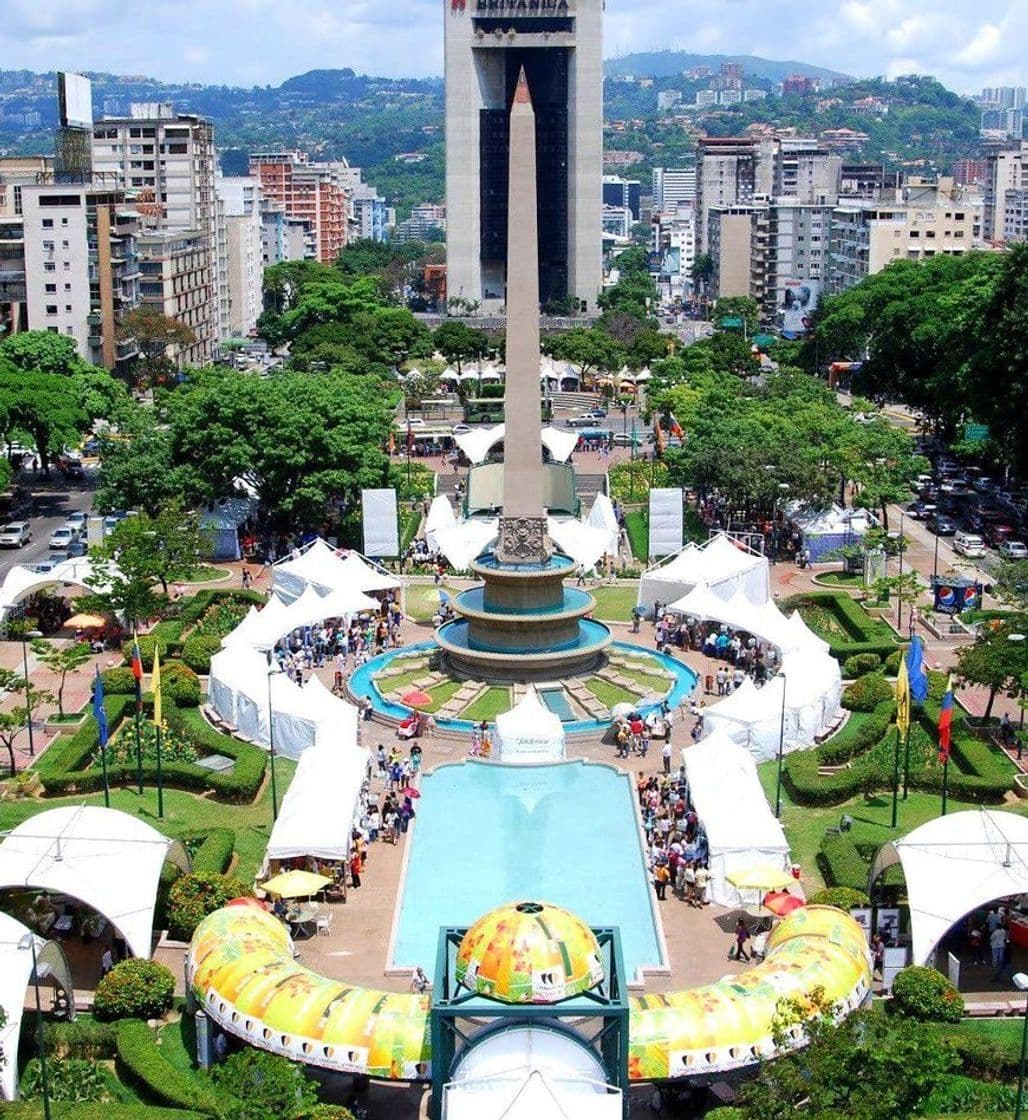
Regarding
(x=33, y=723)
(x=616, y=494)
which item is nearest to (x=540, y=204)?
(x=616, y=494)

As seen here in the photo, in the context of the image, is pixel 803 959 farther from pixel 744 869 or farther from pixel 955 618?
pixel 955 618

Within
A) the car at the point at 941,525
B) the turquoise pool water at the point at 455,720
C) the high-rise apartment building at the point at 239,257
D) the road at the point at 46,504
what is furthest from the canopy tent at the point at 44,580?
the high-rise apartment building at the point at 239,257

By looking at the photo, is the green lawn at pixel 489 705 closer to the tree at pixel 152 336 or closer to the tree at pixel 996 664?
the tree at pixel 996 664

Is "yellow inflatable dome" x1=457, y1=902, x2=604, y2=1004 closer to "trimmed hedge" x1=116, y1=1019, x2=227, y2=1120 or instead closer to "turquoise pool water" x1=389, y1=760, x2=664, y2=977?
"trimmed hedge" x1=116, y1=1019, x2=227, y2=1120

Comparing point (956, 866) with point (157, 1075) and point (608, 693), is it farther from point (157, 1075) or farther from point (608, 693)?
point (608, 693)

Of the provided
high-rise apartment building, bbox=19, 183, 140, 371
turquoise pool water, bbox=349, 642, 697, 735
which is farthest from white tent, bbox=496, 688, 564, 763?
high-rise apartment building, bbox=19, 183, 140, 371

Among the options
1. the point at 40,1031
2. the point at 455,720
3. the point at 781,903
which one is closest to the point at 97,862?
the point at 40,1031
